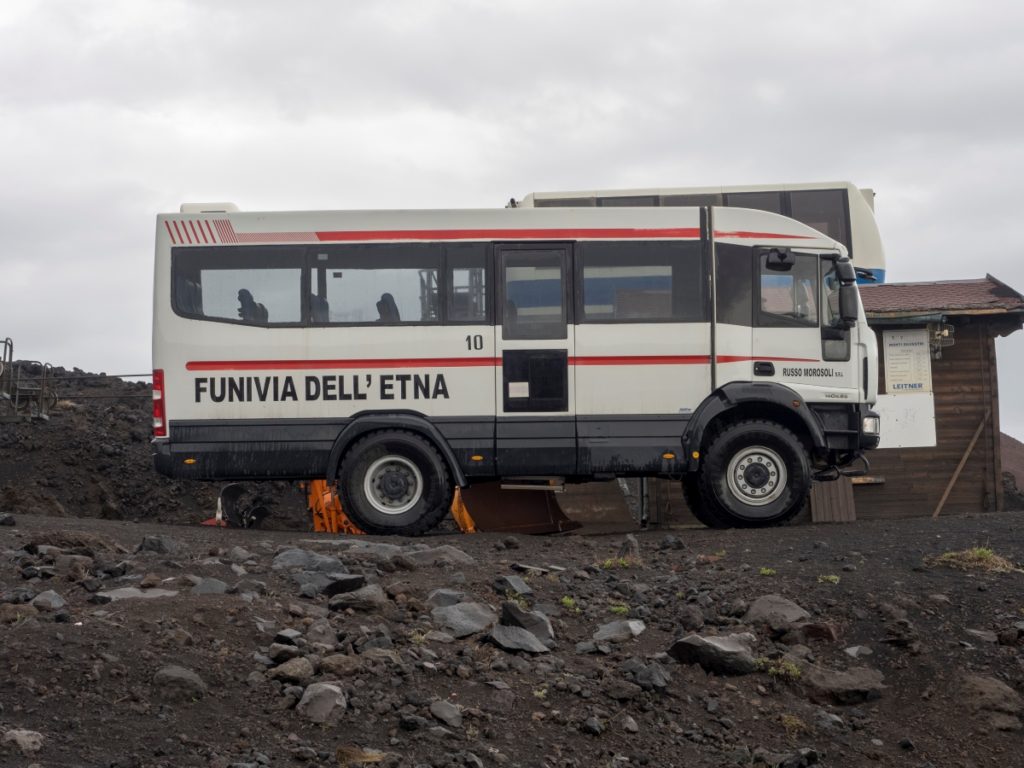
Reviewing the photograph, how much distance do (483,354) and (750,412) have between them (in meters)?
2.81

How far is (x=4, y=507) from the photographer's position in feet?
64.8

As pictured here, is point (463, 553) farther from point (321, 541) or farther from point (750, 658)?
point (750, 658)

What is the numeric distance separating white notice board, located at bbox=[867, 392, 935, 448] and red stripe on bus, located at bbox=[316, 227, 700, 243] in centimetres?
743

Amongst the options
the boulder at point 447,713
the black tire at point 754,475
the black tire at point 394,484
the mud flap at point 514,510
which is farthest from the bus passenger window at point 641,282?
the boulder at point 447,713

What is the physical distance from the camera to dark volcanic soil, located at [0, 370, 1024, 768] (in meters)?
6.39

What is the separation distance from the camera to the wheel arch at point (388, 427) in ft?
42.3

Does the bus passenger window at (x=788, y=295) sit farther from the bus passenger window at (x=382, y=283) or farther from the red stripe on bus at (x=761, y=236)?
the bus passenger window at (x=382, y=283)

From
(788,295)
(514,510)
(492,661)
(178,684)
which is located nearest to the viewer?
(178,684)

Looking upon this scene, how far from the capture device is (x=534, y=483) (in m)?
13.4

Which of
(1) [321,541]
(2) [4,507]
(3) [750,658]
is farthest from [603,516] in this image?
(3) [750,658]

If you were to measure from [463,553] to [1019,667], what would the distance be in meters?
4.24

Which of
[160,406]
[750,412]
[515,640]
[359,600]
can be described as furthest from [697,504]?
[359,600]

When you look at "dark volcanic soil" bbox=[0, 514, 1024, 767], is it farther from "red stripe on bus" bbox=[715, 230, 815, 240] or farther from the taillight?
"red stripe on bus" bbox=[715, 230, 815, 240]

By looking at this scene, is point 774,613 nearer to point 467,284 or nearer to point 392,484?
point 392,484
